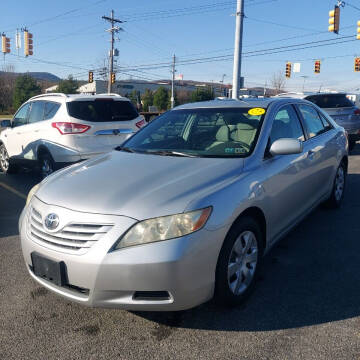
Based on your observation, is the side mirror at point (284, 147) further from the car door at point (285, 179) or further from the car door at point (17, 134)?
the car door at point (17, 134)

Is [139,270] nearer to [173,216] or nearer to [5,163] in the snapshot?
[173,216]

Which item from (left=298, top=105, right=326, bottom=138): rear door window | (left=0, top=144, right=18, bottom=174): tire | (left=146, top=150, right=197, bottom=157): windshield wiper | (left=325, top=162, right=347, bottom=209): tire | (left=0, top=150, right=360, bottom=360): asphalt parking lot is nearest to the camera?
(left=0, top=150, right=360, bottom=360): asphalt parking lot

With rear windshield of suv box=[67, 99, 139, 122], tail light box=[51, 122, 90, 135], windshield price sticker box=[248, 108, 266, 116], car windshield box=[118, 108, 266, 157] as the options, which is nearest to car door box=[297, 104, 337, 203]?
windshield price sticker box=[248, 108, 266, 116]

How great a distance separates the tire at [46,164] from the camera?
7039mm

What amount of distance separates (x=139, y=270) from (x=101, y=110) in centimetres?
523

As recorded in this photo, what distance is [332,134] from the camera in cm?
512

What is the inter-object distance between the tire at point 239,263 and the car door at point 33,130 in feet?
17.8

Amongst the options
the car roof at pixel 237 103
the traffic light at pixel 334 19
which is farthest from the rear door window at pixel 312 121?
the traffic light at pixel 334 19

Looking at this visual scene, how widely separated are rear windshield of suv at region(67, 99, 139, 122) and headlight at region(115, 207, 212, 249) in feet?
16.0

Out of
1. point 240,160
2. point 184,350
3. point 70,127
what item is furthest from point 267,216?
point 70,127

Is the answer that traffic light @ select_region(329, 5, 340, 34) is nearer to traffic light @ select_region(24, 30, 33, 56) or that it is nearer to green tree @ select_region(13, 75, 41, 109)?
traffic light @ select_region(24, 30, 33, 56)

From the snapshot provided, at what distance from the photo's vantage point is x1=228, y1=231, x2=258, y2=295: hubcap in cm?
281

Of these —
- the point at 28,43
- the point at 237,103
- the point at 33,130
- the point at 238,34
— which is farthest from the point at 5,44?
the point at 237,103

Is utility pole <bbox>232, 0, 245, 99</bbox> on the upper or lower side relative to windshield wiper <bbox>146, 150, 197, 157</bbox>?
upper
